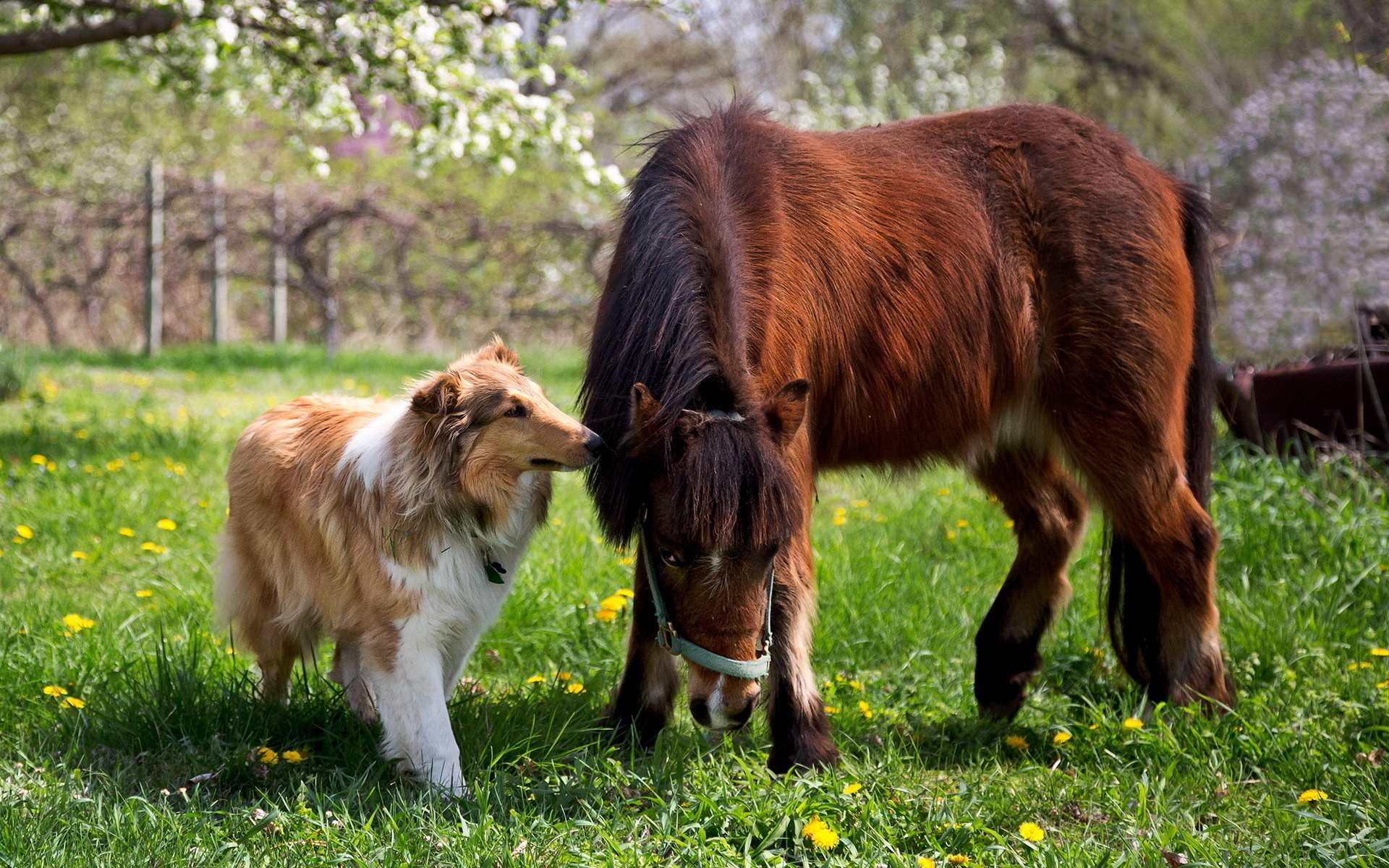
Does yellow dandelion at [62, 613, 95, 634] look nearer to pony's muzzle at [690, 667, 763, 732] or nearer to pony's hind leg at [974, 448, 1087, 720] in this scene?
pony's muzzle at [690, 667, 763, 732]

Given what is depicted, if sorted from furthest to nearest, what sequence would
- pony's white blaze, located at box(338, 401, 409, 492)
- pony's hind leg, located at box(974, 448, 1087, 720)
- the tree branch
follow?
the tree branch
pony's hind leg, located at box(974, 448, 1087, 720)
pony's white blaze, located at box(338, 401, 409, 492)

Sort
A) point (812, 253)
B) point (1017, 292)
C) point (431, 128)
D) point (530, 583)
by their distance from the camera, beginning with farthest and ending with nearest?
point (431, 128), point (530, 583), point (1017, 292), point (812, 253)

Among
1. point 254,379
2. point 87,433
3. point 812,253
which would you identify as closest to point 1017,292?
point 812,253

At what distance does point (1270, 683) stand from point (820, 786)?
2005 mm

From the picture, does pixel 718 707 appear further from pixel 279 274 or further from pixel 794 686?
pixel 279 274

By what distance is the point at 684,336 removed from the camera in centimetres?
274

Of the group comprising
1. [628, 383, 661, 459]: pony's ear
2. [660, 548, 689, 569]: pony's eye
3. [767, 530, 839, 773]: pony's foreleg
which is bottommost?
[767, 530, 839, 773]: pony's foreleg

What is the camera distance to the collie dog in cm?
284

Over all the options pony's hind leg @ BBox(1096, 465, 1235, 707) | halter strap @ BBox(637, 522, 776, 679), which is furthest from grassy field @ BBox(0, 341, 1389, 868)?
halter strap @ BBox(637, 522, 776, 679)

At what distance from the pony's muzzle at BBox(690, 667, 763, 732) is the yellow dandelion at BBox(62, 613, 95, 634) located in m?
2.37

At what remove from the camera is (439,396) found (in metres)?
2.82

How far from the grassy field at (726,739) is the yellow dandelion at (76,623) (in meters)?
0.02

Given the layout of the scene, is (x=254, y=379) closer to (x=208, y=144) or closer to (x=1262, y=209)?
(x=208, y=144)

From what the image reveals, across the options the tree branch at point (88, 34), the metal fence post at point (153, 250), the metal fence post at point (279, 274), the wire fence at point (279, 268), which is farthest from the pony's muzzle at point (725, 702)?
the metal fence post at point (279, 274)
